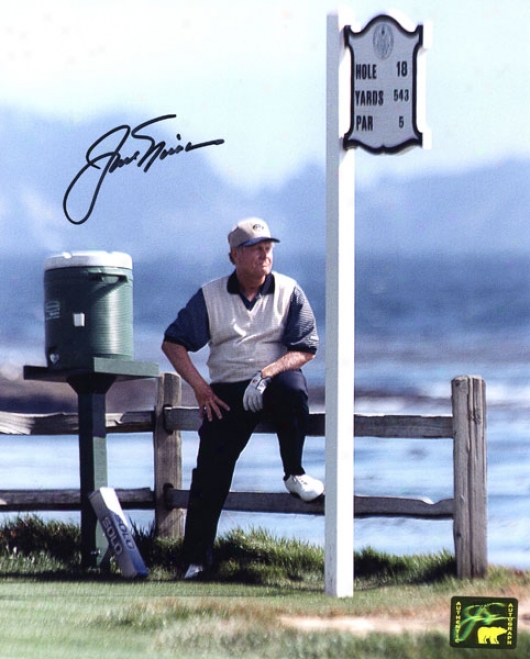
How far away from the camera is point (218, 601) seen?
23.6 ft

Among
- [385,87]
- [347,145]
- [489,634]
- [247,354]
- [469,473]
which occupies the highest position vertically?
[385,87]

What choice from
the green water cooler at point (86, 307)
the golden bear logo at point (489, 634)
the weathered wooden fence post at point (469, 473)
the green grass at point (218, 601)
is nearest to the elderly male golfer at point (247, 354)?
the green water cooler at point (86, 307)

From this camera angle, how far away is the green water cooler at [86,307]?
8531 millimetres

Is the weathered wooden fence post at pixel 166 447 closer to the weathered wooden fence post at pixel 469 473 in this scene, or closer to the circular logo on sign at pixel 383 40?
the weathered wooden fence post at pixel 469 473

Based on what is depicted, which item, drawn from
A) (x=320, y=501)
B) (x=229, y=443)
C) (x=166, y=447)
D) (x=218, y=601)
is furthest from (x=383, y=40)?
(x=166, y=447)

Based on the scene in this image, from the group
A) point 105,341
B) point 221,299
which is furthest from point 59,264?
point 221,299

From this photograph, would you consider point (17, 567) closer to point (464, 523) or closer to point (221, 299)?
point (221, 299)

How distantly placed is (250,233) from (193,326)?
628 millimetres

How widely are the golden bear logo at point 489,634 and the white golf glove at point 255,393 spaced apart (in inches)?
101

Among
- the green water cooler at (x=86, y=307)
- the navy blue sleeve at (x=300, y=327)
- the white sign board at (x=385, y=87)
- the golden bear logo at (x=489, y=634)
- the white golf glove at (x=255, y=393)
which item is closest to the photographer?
the golden bear logo at (x=489, y=634)

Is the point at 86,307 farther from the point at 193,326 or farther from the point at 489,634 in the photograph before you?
the point at 489,634

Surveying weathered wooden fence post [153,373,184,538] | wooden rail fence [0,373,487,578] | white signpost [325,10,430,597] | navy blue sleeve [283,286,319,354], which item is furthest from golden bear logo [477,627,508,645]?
weathered wooden fence post [153,373,184,538]

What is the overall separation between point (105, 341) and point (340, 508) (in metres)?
1.95

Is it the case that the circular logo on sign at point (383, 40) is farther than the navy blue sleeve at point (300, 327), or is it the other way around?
the navy blue sleeve at point (300, 327)
